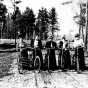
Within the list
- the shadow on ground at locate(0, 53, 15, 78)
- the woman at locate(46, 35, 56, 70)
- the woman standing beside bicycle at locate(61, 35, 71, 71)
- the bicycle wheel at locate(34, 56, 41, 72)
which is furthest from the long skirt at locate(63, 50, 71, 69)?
the shadow on ground at locate(0, 53, 15, 78)

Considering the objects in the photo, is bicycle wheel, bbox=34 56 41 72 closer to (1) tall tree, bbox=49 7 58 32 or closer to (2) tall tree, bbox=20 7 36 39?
(2) tall tree, bbox=20 7 36 39

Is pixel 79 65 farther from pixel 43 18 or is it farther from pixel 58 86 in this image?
pixel 43 18

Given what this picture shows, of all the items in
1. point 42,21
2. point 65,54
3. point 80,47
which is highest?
point 42,21

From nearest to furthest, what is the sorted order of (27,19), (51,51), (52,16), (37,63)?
(37,63), (51,51), (27,19), (52,16)

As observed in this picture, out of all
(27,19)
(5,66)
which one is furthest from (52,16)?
(5,66)

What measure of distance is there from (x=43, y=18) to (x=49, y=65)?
87982 mm

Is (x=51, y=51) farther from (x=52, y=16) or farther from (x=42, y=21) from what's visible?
(x=52, y=16)

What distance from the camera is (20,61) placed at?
31.1ft

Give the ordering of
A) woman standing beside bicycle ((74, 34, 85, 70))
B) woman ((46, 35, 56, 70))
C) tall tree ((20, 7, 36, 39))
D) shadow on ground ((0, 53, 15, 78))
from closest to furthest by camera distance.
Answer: woman standing beside bicycle ((74, 34, 85, 70)), shadow on ground ((0, 53, 15, 78)), woman ((46, 35, 56, 70)), tall tree ((20, 7, 36, 39))

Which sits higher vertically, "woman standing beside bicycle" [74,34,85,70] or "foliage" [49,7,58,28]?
"foliage" [49,7,58,28]

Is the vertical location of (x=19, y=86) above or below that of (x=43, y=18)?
below

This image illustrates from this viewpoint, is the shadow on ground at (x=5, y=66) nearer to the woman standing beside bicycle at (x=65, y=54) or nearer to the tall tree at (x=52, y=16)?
the woman standing beside bicycle at (x=65, y=54)

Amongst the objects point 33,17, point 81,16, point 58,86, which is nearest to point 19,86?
point 58,86

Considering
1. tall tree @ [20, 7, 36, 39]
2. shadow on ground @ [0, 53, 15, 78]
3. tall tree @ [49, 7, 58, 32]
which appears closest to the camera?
shadow on ground @ [0, 53, 15, 78]
